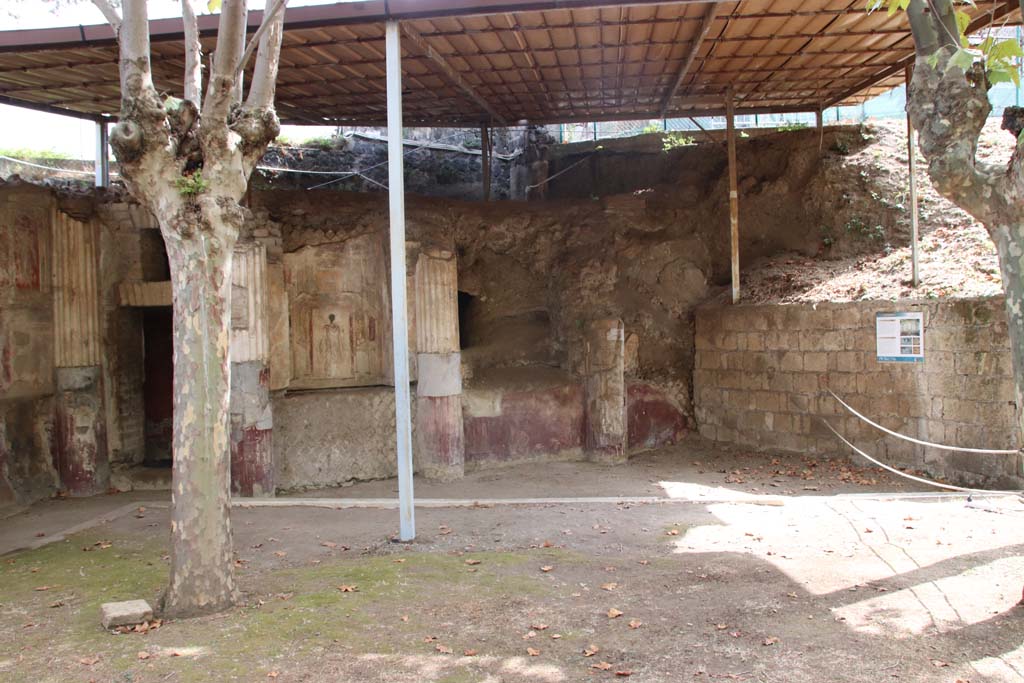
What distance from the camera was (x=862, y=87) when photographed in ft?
41.5

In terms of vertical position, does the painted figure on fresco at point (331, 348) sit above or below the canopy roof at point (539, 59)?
below

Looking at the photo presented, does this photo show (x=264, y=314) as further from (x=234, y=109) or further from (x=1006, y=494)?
(x=1006, y=494)

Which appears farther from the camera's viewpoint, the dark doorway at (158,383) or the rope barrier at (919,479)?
the dark doorway at (158,383)

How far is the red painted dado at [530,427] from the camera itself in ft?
37.8

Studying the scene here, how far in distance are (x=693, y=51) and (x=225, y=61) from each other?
6930 mm

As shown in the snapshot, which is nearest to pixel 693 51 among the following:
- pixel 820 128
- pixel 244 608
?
pixel 820 128

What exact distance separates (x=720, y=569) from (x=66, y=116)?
1266 cm

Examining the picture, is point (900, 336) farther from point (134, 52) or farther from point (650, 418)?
point (134, 52)

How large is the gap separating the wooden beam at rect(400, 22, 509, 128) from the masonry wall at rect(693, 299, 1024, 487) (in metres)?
5.23

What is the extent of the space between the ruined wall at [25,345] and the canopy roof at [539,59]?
82.2 inches

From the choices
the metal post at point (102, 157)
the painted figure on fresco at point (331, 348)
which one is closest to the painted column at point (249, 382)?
the painted figure on fresco at point (331, 348)

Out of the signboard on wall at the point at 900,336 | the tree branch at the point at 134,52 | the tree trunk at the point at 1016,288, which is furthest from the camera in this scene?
the signboard on wall at the point at 900,336

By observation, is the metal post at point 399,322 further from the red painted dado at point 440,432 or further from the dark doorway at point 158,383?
the dark doorway at point 158,383

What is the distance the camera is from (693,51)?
10.4m
